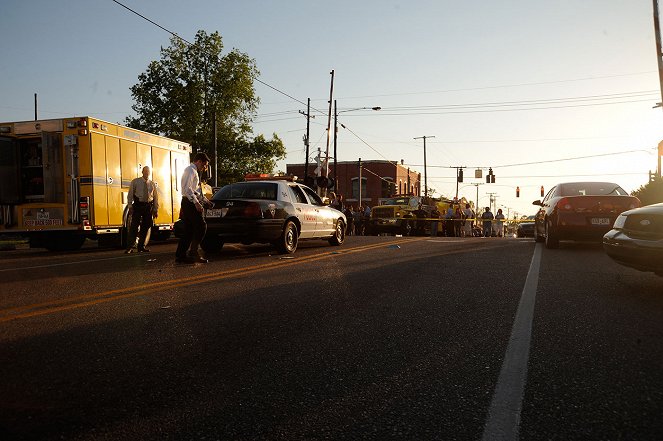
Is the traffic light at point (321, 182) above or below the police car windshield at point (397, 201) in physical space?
above

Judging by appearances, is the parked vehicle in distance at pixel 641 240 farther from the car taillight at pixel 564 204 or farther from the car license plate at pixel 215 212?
the car license plate at pixel 215 212

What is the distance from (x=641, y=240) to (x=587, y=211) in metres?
5.66

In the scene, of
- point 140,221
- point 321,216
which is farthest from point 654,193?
point 140,221

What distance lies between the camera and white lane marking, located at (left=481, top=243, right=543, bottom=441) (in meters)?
2.33

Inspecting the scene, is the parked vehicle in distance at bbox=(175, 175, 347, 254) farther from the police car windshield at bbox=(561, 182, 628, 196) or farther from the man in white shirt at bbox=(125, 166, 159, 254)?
the police car windshield at bbox=(561, 182, 628, 196)

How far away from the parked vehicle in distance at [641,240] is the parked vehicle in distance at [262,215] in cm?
608

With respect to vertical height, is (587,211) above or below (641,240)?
above

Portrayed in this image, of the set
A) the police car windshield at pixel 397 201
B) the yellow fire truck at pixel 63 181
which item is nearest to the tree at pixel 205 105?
the police car windshield at pixel 397 201

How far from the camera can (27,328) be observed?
166 inches

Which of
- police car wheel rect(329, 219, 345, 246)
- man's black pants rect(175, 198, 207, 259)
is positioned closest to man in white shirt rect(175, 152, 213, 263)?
man's black pants rect(175, 198, 207, 259)

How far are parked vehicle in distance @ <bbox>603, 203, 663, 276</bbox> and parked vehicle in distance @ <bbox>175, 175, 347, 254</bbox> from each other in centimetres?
608

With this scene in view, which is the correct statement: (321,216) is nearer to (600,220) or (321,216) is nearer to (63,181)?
(63,181)

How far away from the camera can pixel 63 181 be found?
478 inches

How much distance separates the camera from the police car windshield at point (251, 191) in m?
10.8
